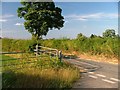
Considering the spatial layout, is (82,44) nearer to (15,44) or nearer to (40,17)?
(15,44)

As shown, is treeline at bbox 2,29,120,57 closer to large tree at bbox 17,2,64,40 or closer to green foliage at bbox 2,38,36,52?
green foliage at bbox 2,38,36,52

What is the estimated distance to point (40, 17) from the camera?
4228 cm

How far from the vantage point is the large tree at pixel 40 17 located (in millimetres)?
42688

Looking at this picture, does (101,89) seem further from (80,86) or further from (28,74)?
(28,74)

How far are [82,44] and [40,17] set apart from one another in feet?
49.1

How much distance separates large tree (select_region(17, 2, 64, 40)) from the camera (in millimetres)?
42688

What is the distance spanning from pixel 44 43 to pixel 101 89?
1004 inches

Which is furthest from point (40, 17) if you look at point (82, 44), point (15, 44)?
point (82, 44)

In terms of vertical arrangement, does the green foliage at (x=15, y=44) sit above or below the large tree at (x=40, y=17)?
below

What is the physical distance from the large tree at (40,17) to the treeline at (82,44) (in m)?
6.98

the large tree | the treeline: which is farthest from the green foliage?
the large tree

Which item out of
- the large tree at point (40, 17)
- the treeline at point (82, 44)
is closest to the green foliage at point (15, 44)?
the treeline at point (82, 44)

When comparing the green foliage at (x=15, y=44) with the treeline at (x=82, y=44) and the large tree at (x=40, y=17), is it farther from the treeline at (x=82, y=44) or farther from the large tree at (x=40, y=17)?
the large tree at (x=40, y=17)

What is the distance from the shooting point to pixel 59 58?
667 inches
